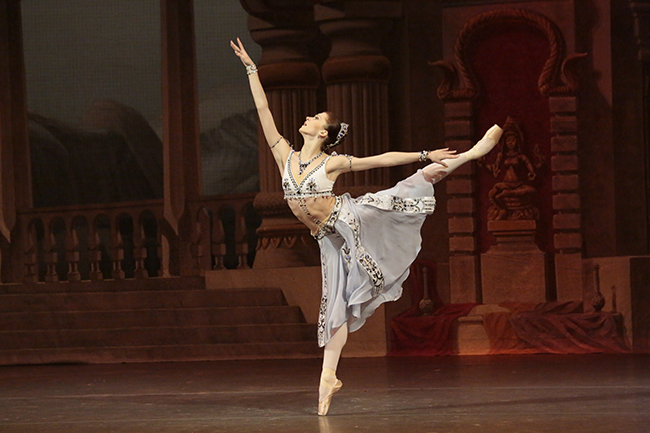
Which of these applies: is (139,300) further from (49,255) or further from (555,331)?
(555,331)

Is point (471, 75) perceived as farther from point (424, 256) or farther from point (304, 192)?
point (304, 192)

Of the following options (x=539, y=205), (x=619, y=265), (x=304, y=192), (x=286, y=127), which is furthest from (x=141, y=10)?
(x=304, y=192)

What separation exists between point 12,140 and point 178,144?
1.91 metres

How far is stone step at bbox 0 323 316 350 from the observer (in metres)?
8.51

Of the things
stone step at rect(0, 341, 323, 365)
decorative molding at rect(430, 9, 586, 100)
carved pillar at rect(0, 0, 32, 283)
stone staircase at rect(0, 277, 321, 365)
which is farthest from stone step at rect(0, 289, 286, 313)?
decorative molding at rect(430, 9, 586, 100)

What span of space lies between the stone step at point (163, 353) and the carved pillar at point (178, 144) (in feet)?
6.38

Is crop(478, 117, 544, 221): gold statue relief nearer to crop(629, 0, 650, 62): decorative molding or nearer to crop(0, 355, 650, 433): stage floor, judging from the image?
crop(629, 0, 650, 62): decorative molding

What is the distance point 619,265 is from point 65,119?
660 centimetres

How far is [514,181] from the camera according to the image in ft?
29.0

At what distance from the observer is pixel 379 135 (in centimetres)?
904

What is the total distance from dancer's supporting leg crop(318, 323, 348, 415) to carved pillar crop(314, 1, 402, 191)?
381 cm

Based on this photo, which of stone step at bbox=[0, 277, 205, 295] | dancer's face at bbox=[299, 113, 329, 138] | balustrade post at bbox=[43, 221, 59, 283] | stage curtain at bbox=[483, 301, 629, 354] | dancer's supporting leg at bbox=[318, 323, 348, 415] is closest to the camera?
dancer's supporting leg at bbox=[318, 323, 348, 415]

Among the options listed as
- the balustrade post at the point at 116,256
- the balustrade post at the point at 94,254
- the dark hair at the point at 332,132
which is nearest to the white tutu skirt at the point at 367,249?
the dark hair at the point at 332,132

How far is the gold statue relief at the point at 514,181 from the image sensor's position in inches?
348
